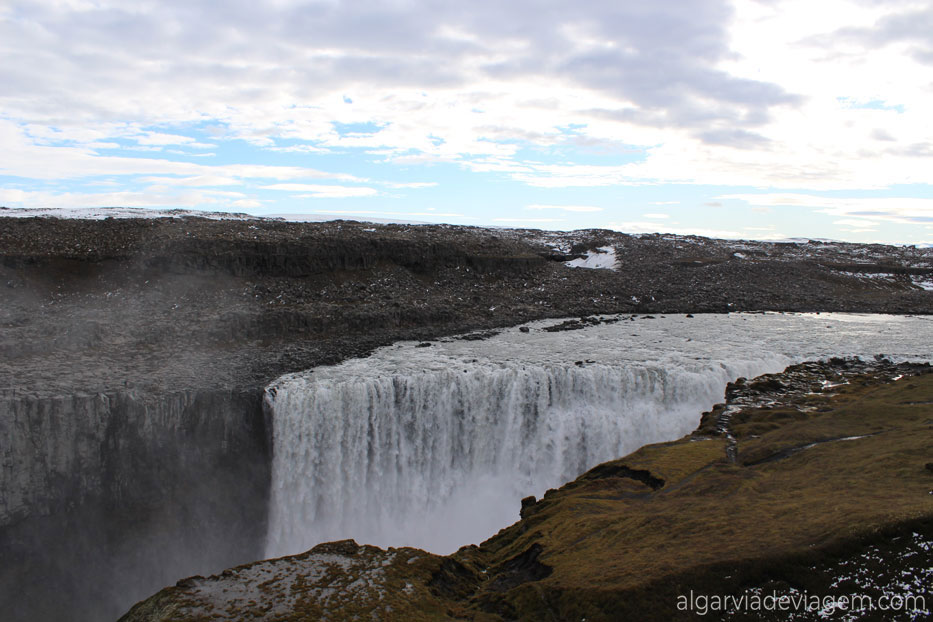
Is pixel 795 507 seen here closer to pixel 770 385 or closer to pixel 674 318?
pixel 770 385

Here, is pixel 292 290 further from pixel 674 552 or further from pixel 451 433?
pixel 674 552

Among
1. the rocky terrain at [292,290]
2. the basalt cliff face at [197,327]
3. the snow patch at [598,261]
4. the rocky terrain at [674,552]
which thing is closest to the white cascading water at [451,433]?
the basalt cliff face at [197,327]

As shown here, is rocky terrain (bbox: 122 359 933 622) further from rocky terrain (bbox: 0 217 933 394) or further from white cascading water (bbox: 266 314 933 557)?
rocky terrain (bbox: 0 217 933 394)

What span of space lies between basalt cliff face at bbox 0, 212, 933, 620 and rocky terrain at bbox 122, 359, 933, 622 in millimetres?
9599

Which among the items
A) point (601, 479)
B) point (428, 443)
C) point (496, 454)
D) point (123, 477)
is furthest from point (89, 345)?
point (601, 479)

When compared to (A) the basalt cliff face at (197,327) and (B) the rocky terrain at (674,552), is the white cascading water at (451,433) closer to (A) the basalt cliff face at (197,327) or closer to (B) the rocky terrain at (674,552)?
(A) the basalt cliff face at (197,327)

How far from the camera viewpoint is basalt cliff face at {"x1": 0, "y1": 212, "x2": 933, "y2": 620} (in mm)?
16344

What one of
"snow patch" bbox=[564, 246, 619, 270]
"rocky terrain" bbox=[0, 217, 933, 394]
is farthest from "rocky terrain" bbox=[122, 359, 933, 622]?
"snow patch" bbox=[564, 246, 619, 270]

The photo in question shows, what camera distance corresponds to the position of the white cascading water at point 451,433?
1812cm

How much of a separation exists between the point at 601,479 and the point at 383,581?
5.54 meters

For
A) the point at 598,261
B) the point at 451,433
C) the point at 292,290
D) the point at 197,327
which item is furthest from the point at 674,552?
the point at 598,261

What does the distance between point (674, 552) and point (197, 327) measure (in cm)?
2153

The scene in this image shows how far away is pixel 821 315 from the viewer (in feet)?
100

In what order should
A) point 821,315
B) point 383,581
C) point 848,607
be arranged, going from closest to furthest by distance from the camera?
1. point 848,607
2. point 383,581
3. point 821,315
